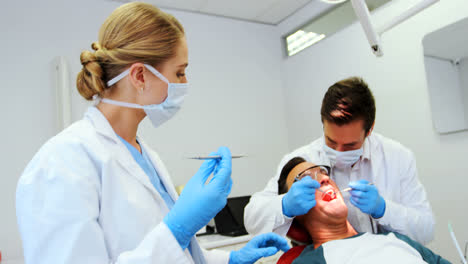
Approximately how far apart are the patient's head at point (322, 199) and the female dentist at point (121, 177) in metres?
0.57

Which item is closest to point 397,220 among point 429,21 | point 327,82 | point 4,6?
point 429,21

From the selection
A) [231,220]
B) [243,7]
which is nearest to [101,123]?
[231,220]

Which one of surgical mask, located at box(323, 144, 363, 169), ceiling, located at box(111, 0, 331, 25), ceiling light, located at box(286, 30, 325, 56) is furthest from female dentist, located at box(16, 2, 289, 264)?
ceiling light, located at box(286, 30, 325, 56)

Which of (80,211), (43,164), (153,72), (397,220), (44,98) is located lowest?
(397,220)

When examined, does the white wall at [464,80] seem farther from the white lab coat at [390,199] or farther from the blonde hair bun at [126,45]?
the blonde hair bun at [126,45]

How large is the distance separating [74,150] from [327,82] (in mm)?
2670

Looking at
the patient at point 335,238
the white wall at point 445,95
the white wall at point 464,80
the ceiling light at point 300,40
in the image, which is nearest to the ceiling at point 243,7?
the ceiling light at point 300,40

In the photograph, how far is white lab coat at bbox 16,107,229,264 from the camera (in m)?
0.73

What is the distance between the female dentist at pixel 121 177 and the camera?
0.74 meters

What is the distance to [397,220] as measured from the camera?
1533mm

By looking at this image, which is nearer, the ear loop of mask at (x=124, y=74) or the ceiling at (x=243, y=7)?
the ear loop of mask at (x=124, y=74)

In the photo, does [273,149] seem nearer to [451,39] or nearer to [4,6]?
[451,39]

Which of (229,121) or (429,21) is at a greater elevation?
(429,21)

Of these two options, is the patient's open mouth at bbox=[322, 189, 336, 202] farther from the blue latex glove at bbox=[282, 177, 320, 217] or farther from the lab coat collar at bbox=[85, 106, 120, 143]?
the lab coat collar at bbox=[85, 106, 120, 143]
